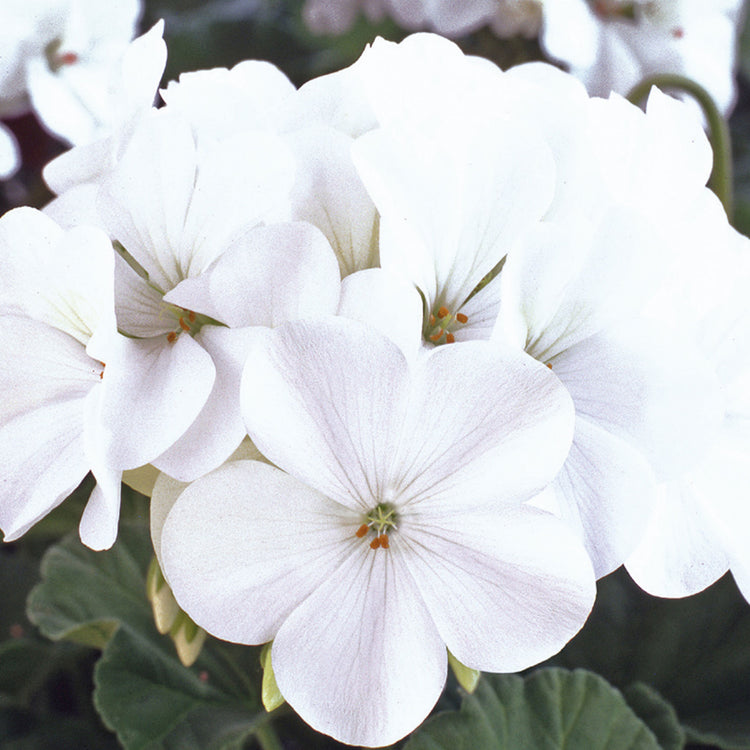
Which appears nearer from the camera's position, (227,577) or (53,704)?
(227,577)

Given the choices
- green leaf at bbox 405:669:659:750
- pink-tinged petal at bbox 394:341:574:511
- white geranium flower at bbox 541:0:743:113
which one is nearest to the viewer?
pink-tinged petal at bbox 394:341:574:511

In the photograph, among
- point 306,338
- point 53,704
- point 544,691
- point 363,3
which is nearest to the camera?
point 306,338

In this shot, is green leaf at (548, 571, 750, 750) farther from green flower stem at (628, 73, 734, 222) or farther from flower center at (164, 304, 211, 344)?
flower center at (164, 304, 211, 344)

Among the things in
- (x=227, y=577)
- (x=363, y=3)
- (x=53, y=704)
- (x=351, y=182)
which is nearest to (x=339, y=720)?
(x=227, y=577)

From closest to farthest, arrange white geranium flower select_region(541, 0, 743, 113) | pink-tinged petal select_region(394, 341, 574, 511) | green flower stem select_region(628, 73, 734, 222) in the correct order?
1. pink-tinged petal select_region(394, 341, 574, 511)
2. green flower stem select_region(628, 73, 734, 222)
3. white geranium flower select_region(541, 0, 743, 113)

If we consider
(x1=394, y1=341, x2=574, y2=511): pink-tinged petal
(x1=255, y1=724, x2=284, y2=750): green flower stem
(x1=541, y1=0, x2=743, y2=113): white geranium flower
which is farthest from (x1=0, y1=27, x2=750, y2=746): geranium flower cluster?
(x1=541, y1=0, x2=743, y2=113): white geranium flower

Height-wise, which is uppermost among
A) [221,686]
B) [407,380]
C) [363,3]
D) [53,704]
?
[407,380]

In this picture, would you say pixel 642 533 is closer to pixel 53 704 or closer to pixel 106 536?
pixel 106 536
